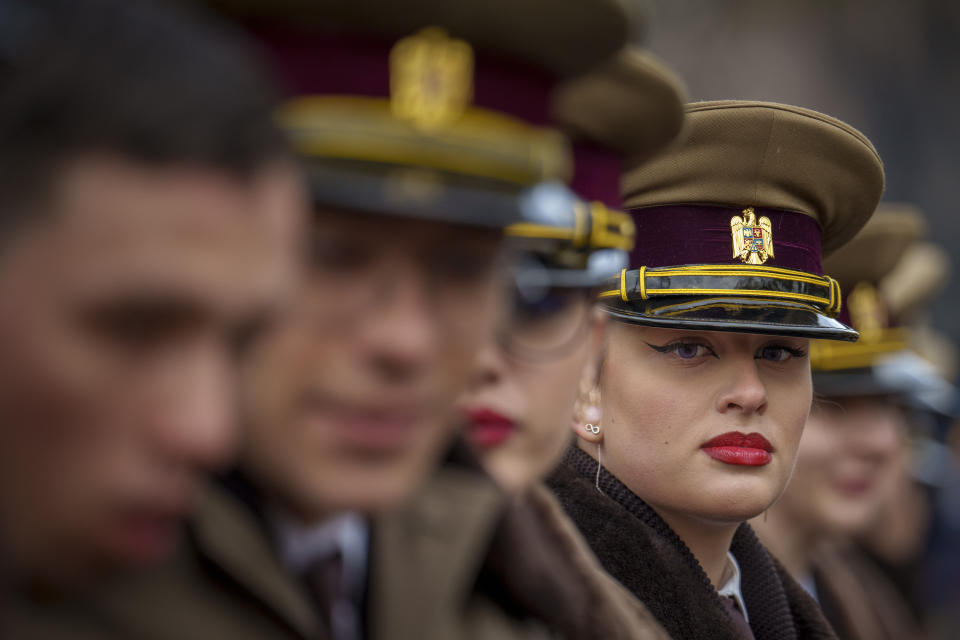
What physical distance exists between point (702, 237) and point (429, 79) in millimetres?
1500

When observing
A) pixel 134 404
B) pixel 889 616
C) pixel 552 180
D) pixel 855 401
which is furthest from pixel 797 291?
pixel 889 616

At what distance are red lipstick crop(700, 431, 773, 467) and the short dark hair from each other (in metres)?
1.80

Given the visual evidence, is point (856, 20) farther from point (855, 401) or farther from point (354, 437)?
point (354, 437)

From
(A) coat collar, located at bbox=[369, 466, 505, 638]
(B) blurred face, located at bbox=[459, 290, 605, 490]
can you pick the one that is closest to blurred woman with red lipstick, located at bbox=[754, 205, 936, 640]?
(B) blurred face, located at bbox=[459, 290, 605, 490]

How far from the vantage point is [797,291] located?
9.12 ft

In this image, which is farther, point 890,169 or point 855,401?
point 890,169

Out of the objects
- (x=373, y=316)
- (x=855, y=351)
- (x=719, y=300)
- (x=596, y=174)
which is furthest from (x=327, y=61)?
(x=855, y=351)

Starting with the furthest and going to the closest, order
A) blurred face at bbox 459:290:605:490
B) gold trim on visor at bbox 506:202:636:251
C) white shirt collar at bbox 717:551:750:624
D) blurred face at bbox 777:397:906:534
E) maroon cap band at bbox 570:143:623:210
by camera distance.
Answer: blurred face at bbox 777:397:906:534 < white shirt collar at bbox 717:551:750:624 < blurred face at bbox 459:290:605:490 < maroon cap band at bbox 570:143:623:210 < gold trim on visor at bbox 506:202:636:251

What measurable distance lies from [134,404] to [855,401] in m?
4.54

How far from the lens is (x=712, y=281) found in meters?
2.71

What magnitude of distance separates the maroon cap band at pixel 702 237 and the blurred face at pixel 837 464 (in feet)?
7.74

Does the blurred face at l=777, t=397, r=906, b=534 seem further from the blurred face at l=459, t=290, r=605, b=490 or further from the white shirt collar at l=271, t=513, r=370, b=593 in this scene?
the white shirt collar at l=271, t=513, r=370, b=593

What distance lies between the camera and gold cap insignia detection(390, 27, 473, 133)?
1410mm

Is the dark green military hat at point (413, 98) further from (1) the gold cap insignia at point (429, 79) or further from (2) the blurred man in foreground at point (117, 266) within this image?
(2) the blurred man in foreground at point (117, 266)
